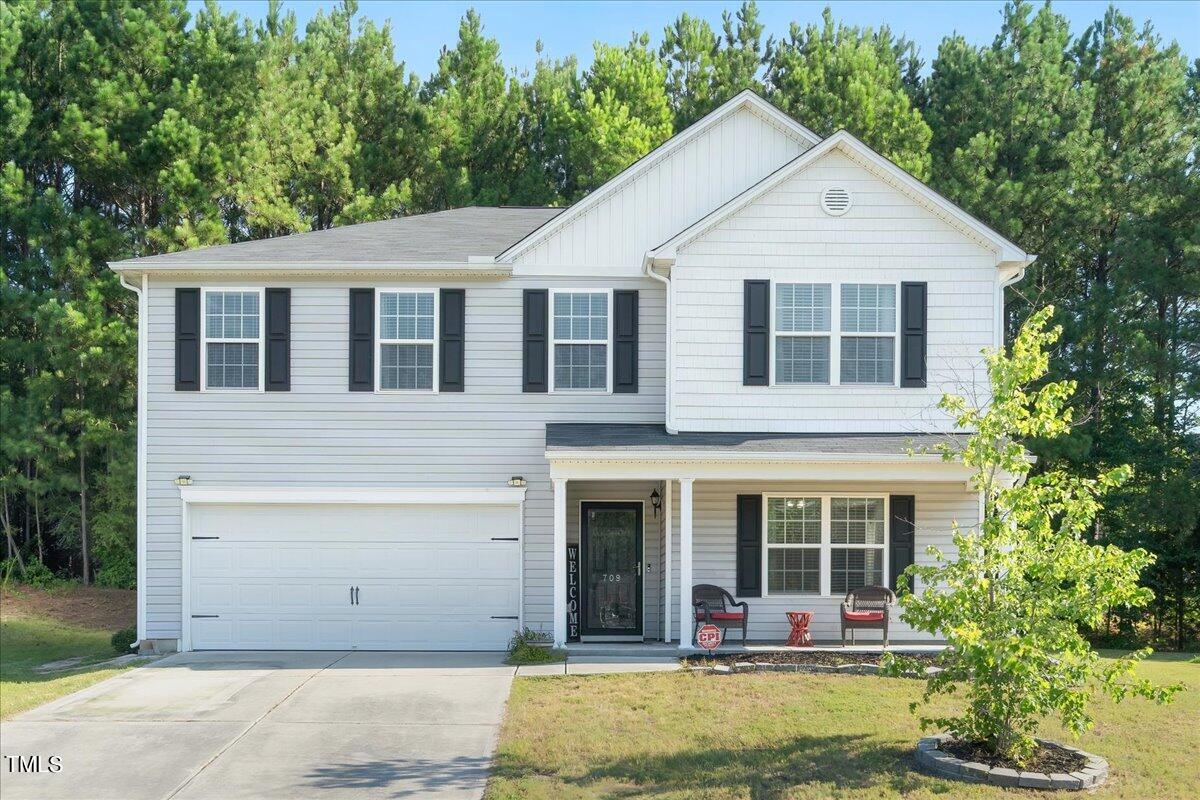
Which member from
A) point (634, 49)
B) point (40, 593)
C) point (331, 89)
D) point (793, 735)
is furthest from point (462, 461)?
point (634, 49)

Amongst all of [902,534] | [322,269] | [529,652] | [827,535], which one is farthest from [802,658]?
[322,269]

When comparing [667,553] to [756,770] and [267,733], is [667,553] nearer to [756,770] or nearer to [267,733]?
[756,770]

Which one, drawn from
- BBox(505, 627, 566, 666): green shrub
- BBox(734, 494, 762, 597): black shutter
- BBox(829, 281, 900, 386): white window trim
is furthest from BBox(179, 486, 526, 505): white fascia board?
BBox(829, 281, 900, 386): white window trim

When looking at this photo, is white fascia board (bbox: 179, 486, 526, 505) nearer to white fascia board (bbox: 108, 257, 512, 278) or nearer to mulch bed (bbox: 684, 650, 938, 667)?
white fascia board (bbox: 108, 257, 512, 278)

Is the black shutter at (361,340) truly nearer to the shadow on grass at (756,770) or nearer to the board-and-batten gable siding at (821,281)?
the board-and-batten gable siding at (821,281)

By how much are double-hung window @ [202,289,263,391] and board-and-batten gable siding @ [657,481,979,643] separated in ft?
21.0

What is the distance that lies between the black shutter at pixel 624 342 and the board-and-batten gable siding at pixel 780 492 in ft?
5.81

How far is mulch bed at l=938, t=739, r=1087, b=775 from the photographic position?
9.45 metres

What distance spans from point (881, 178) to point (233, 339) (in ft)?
30.9

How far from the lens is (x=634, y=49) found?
31.4 metres

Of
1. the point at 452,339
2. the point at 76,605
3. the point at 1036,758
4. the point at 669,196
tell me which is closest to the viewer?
the point at 1036,758

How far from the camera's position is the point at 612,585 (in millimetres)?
17016

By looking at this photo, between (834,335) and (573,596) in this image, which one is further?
(573,596)

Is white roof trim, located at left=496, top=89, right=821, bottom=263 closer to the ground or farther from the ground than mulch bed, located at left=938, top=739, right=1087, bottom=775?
farther from the ground
